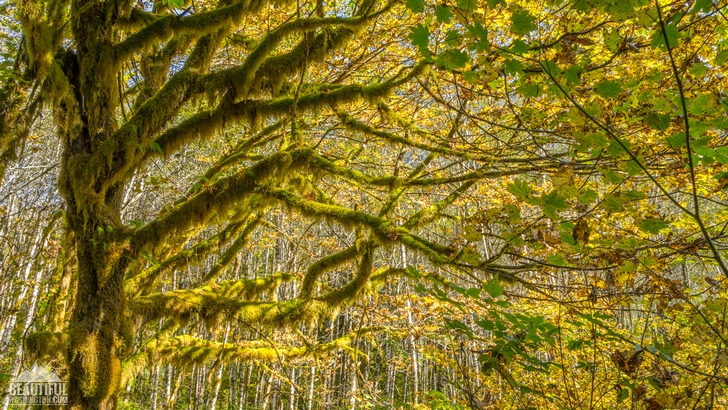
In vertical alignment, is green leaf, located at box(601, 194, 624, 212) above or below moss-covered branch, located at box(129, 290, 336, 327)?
above

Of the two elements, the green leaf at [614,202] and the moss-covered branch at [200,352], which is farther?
the moss-covered branch at [200,352]

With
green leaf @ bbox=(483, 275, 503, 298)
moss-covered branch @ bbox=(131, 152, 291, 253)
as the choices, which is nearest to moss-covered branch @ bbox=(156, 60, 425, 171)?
moss-covered branch @ bbox=(131, 152, 291, 253)

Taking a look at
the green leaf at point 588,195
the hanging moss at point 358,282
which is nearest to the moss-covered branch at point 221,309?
the hanging moss at point 358,282

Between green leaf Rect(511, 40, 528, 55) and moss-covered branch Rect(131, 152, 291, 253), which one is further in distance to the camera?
moss-covered branch Rect(131, 152, 291, 253)

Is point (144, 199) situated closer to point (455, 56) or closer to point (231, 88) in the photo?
point (231, 88)

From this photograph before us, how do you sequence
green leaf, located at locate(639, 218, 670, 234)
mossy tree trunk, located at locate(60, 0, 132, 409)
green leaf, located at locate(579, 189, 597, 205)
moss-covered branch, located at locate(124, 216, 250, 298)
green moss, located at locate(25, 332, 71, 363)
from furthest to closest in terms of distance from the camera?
moss-covered branch, located at locate(124, 216, 250, 298), mossy tree trunk, located at locate(60, 0, 132, 409), green moss, located at locate(25, 332, 71, 363), green leaf, located at locate(579, 189, 597, 205), green leaf, located at locate(639, 218, 670, 234)

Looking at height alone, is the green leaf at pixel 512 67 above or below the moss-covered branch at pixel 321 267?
above

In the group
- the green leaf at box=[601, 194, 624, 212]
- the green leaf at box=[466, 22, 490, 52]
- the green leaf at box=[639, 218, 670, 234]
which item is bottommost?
the green leaf at box=[639, 218, 670, 234]

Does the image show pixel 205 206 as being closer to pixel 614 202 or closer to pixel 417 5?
pixel 417 5

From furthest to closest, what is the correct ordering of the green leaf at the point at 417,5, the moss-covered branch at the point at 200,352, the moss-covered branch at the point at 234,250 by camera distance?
the moss-covered branch at the point at 234,250
the moss-covered branch at the point at 200,352
the green leaf at the point at 417,5

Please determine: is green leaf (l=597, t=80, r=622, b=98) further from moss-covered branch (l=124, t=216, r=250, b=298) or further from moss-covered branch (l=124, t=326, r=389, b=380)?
moss-covered branch (l=124, t=216, r=250, b=298)

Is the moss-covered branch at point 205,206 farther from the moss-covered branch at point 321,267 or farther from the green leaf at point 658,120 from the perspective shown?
the green leaf at point 658,120

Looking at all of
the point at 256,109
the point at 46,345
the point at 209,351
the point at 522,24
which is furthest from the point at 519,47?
the point at 209,351

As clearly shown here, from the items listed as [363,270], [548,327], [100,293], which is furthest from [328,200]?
[548,327]
